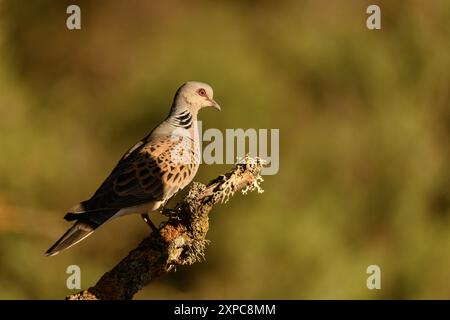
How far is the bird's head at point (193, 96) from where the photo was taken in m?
4.50

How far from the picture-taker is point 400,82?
6457 millimetres

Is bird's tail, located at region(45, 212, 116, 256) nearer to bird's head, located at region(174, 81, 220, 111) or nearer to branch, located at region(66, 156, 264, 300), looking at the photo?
branch, located at region(66, 156, 264, 300)

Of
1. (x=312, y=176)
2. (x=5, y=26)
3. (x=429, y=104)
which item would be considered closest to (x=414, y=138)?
(x=429, y=104)

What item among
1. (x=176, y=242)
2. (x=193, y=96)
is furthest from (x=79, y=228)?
(x=193, y=96)

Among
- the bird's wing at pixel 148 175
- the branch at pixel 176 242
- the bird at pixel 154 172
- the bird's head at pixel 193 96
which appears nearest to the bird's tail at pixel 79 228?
the bird at pixel 154 172

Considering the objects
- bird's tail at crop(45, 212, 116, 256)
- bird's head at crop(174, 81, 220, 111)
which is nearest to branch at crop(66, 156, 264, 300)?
bird's tail at crop(45, 212, 116, 256)

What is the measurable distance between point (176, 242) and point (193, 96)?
1177mm

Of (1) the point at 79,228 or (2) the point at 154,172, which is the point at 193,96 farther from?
(1) the point at 79,228

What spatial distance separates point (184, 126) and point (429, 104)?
267 cm

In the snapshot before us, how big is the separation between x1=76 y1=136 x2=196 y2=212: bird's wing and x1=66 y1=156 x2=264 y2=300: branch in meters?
0.39

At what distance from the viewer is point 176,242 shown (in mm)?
3590

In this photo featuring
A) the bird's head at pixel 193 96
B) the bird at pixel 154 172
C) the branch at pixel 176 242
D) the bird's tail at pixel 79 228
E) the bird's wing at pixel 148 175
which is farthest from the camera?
the bird's head at pixel 193 96

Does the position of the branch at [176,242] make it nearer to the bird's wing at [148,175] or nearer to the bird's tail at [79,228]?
the bird's tail at [79,228]

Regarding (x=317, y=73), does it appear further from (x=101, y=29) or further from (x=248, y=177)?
(x=248, y=177)
